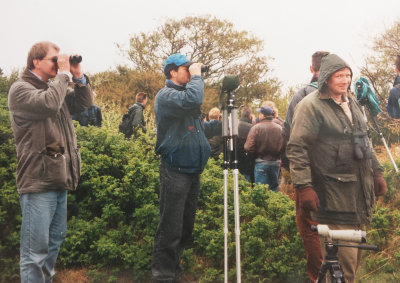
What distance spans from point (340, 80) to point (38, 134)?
7.85 feet

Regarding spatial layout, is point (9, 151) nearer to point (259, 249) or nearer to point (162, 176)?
point (162, 176)

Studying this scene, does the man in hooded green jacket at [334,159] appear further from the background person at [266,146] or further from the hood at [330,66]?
the background person at [266,146]

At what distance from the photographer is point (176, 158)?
379 centimetres

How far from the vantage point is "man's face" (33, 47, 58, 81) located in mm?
3316

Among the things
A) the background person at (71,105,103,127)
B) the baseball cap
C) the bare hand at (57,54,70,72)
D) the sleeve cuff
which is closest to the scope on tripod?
the bare hand at (57,54,70,72)

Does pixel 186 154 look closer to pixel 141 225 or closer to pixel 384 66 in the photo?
pixel 141 225

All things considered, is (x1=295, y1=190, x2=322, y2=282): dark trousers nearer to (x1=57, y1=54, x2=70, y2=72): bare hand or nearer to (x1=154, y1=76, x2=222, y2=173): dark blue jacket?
(x1=154, y1=76, x2=222, y2=173): dark blue jacket

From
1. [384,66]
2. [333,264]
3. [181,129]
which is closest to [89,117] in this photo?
[181,129]

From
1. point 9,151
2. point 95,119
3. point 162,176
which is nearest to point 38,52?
point 162,176

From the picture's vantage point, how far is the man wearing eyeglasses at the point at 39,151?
3.09 metres

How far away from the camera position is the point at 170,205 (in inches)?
149

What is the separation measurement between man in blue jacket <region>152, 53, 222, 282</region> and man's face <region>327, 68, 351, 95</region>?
3.75ft

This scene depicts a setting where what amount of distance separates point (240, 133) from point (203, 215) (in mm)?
2881

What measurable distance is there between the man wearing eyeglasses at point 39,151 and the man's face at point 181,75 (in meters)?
1.07
